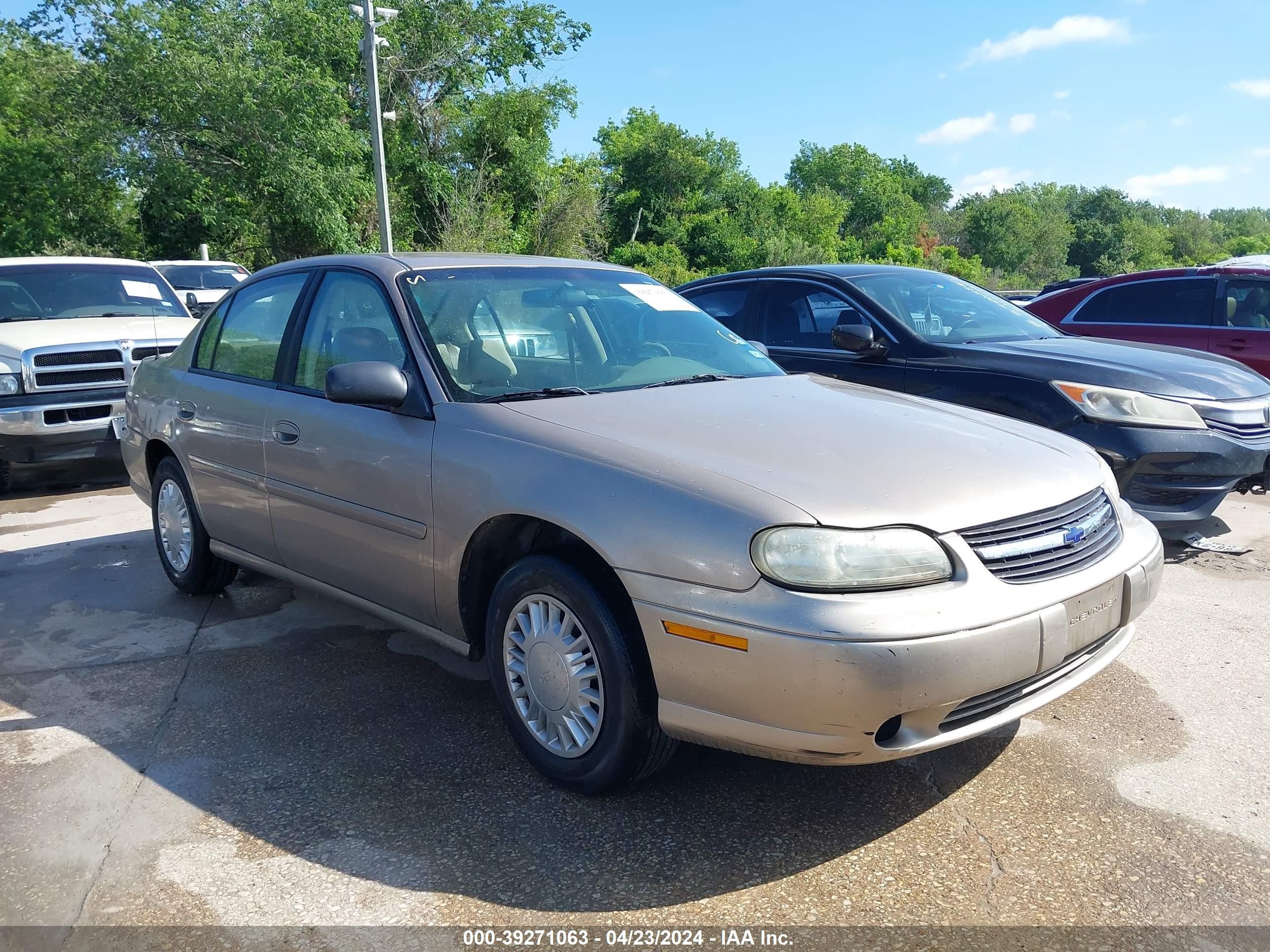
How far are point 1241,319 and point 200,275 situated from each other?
50.7ft

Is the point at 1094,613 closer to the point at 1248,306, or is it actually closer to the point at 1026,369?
the point at 1026,369

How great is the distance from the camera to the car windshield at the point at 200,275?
1688cm

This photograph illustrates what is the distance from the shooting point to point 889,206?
294 feet

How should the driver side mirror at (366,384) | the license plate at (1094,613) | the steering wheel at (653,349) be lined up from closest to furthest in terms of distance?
the license plate at (1094,613) → the driver side mirror at (366,384) → the steering wheel at (653,349)

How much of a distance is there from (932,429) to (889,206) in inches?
3623

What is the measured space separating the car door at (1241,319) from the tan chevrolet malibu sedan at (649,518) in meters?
5.83

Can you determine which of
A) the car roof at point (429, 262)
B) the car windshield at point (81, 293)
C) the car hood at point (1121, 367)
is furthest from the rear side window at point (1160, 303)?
the car windshield at point (81, 293)

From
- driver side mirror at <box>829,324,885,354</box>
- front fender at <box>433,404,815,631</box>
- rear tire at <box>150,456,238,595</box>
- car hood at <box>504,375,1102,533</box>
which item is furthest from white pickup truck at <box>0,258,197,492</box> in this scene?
car hood at <box>504,375,1102,533</box>

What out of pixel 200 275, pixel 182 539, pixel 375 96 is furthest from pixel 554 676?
pixel 375 96

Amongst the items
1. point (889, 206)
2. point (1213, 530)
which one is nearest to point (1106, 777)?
point (1213, 530)

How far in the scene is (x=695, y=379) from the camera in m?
3.78

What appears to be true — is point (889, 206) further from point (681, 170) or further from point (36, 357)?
point (36, 357)

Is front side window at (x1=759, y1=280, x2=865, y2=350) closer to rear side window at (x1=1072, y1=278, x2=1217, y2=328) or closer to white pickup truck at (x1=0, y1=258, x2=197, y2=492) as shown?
rear side window at (x1=1072, y1=278, x2=1217, y2=328)

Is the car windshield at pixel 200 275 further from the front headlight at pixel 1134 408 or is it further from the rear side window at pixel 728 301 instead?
the front headlight at pixel 1134 408
